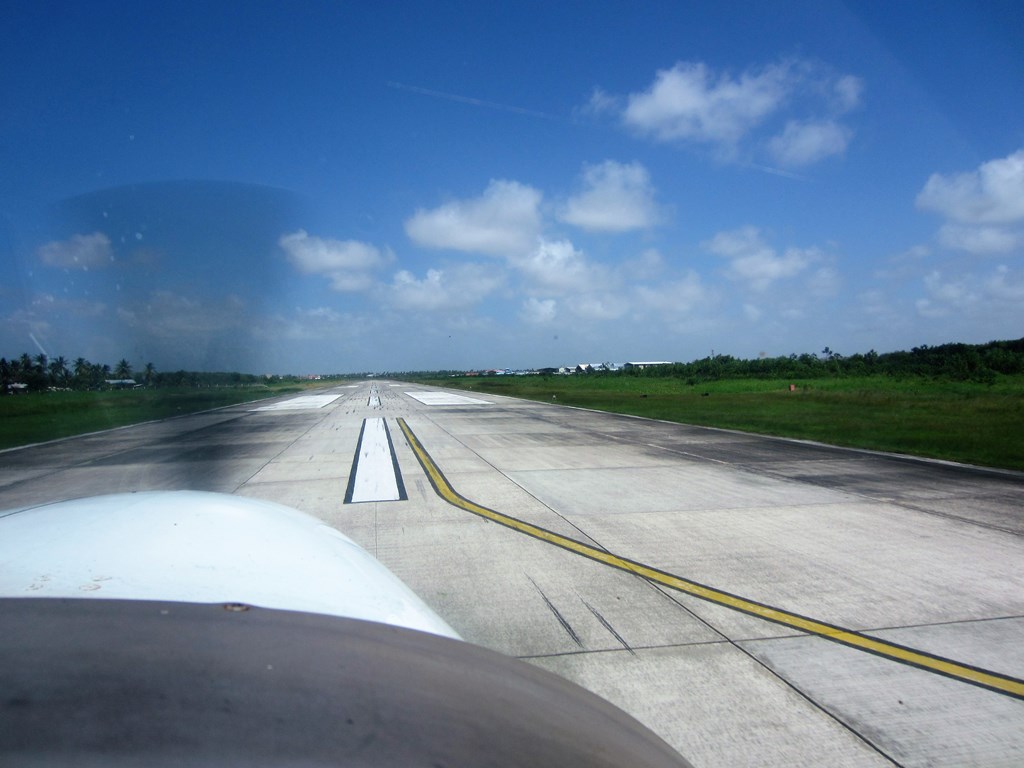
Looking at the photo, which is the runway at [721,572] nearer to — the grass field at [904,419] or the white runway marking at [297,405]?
the grass field at [904,419]

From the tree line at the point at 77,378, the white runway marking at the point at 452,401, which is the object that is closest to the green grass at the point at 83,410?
the tree line at the point at 77,378

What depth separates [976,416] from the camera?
2278 cm

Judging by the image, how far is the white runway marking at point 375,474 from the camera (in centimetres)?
912

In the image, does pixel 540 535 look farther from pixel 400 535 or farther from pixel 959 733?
pixel 959 733

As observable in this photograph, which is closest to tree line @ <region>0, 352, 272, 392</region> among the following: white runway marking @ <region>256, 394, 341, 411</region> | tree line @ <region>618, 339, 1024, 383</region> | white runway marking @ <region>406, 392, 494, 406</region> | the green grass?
the green grass

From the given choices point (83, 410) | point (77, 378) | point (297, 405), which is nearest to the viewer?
point (77, 378)

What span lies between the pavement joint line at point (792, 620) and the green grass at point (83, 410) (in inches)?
396

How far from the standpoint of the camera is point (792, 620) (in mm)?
4680

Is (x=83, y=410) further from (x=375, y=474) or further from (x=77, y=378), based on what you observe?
(x=375, y=474)

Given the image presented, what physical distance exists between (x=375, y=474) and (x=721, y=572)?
6698 mm

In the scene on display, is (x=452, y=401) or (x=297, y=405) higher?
(x=452, y=401)

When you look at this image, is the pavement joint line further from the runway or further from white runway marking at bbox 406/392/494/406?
white runway marking at bbox 406/392/494/406

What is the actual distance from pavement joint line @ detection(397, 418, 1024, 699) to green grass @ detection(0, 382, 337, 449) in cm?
1007

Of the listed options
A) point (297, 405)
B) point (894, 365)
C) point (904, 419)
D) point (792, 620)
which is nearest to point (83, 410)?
point (297, 405)
